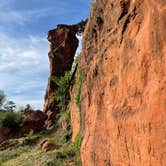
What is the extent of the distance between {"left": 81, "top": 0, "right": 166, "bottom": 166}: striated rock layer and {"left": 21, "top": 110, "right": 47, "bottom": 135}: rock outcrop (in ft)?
72.4

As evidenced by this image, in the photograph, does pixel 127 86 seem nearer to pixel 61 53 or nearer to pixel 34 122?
pixel 34 122

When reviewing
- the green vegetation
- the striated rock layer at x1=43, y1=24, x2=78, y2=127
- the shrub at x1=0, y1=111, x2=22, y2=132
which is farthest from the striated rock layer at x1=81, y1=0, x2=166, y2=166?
the striated rock layer at x1=43, y1=24, x2=78, y2=127

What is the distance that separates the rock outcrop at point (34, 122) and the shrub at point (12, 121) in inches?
24.0

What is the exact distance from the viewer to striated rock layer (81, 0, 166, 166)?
28.1 feet

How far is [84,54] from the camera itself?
17703 mm

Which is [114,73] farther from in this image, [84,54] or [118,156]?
[84,54]

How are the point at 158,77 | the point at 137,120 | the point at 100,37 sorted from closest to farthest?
the point at 158,77 < the point at 137,120 < the point at 100,37

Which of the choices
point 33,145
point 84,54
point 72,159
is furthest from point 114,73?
point 33,145

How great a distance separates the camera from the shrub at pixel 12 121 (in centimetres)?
3856

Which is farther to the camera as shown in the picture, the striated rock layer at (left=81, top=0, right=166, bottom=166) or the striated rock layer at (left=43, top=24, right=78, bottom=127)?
the striated rock layer at (left=43, top=24, right=78, bottom=127)

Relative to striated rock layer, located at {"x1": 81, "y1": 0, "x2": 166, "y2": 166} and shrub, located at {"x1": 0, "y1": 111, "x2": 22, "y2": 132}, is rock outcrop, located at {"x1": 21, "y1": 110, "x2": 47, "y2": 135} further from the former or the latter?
striated rock layer, located at {"x1": 81, "y1": 0, "x2": 166, "y2": 166}

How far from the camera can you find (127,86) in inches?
417

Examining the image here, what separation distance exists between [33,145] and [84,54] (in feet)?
44.4

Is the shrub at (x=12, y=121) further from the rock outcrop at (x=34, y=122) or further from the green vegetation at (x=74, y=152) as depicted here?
the green vegetation at (x=74, y=152)
